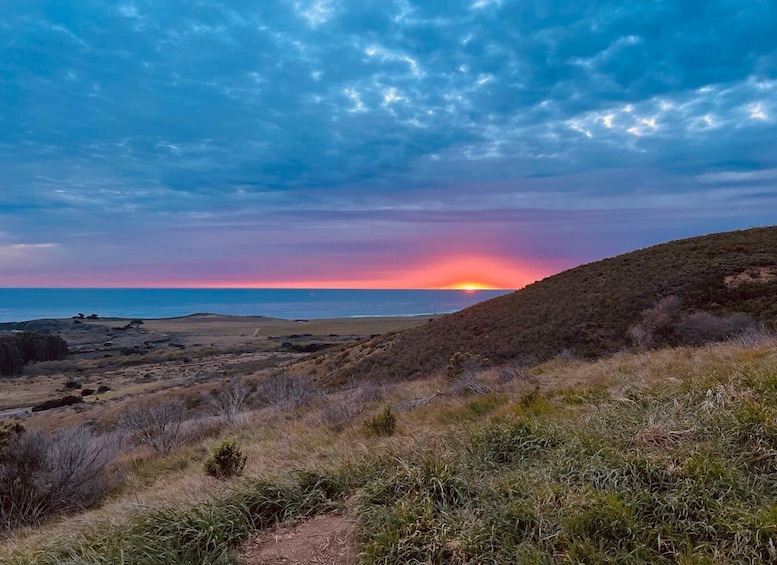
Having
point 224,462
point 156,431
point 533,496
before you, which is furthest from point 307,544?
point 156,431

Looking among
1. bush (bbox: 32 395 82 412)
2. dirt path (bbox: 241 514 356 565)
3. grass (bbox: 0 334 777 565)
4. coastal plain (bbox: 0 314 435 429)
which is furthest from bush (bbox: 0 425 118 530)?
bush (bbox: 32 395 82 412)

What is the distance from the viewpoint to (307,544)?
348 cm

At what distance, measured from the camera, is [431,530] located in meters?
3.24

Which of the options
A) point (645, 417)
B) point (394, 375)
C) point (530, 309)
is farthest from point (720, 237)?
point (645, 417)

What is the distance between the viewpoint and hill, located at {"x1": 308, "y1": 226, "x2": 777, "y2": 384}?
1983cm

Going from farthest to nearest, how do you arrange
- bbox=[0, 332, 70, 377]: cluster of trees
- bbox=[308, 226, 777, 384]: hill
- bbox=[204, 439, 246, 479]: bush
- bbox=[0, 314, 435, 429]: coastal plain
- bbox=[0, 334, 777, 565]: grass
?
bbox=[0, 332, 70, 377]: cluster of trees, bbox=[0, 314, 435, 429]: coastal plain, bbox=[308, 226, 777, 384]: hill, bbox=[204, 439, 246, 479]: bush, bbox=[0, 334, 777, 565]: grass

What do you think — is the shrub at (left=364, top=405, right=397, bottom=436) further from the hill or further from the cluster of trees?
the cluster of trees

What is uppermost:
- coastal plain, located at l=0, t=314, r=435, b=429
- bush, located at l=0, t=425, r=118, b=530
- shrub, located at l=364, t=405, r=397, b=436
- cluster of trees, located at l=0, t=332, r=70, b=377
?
shrub, located at l=364, t=405, r=397, b=436

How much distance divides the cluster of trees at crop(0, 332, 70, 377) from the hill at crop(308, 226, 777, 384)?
1980 inches

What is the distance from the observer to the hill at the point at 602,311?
781 inches

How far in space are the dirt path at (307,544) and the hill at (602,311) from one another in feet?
52.4

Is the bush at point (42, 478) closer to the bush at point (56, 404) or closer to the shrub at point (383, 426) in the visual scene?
the shrub at point (383, 426)

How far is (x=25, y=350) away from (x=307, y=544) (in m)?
79.6

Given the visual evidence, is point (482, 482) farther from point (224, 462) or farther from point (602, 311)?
point (602, 311)
